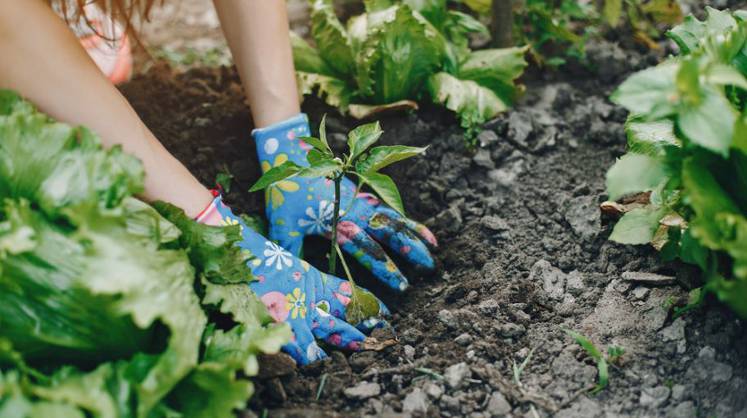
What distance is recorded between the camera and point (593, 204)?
2.24 metres

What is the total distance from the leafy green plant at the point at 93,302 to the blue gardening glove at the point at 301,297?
28 cm

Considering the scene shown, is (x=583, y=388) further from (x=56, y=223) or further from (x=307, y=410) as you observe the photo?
(x=56, y=223)

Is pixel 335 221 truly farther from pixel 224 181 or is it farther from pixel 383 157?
pixel 224 181

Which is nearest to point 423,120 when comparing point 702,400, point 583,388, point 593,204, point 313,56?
point 313,56

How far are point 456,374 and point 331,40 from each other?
51.4 inches

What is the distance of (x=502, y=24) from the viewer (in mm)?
2707

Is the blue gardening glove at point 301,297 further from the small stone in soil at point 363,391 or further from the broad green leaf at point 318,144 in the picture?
the broad green leaf at point 318,144

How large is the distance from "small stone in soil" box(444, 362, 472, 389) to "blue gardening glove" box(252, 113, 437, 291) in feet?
1.30

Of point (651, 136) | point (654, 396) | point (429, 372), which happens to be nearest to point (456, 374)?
point (429, 372)

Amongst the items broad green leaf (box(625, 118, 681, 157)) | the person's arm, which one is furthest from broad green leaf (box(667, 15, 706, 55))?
the person's arm

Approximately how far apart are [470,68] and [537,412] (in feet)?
4.32

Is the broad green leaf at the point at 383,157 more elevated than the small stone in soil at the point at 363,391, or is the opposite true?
the broad green leaf at the point at 383,157

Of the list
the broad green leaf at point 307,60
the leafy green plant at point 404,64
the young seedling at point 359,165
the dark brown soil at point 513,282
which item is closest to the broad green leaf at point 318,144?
the young seedling at point 359,165

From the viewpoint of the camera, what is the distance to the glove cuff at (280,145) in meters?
2.26
